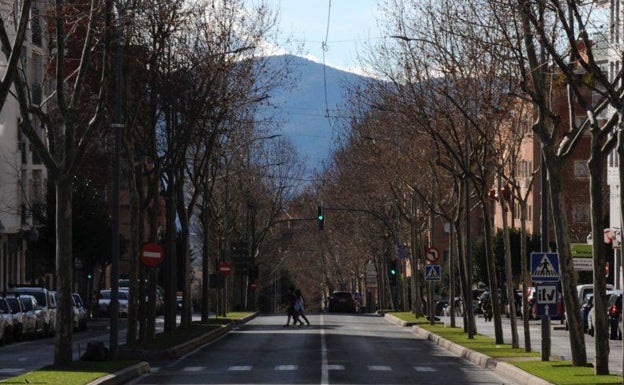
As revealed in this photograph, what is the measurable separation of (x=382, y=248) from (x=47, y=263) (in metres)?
25.9

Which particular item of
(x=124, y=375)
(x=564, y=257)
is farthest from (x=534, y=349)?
(x=124, y=375)

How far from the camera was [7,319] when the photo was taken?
4656 cm

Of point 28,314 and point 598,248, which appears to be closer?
point 598,248

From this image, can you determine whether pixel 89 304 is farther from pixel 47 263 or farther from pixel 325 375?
pixel 325 375

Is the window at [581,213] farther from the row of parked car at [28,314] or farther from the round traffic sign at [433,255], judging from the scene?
the row of parked car at [28,314]

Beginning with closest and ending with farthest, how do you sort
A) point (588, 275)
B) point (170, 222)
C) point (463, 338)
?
point (463, 338) < point (170, 222) < point (588, 275)

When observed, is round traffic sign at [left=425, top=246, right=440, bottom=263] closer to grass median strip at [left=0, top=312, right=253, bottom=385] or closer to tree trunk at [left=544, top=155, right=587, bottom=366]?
grass median strip at [left=0, top=312, right=253, bottom=385]

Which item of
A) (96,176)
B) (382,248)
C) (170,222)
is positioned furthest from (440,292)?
(170,222)

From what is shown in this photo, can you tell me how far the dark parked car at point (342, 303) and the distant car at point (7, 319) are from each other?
5373 cm

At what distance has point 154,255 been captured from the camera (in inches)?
1467

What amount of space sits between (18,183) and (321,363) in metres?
41.8

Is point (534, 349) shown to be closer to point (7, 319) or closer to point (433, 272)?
point (7, 319)

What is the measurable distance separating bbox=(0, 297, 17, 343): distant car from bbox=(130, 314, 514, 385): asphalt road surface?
6507mm

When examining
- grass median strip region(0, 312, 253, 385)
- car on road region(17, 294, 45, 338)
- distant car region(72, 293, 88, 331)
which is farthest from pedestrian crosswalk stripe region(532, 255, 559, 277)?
distant car region(72, 293, 88, 331)
